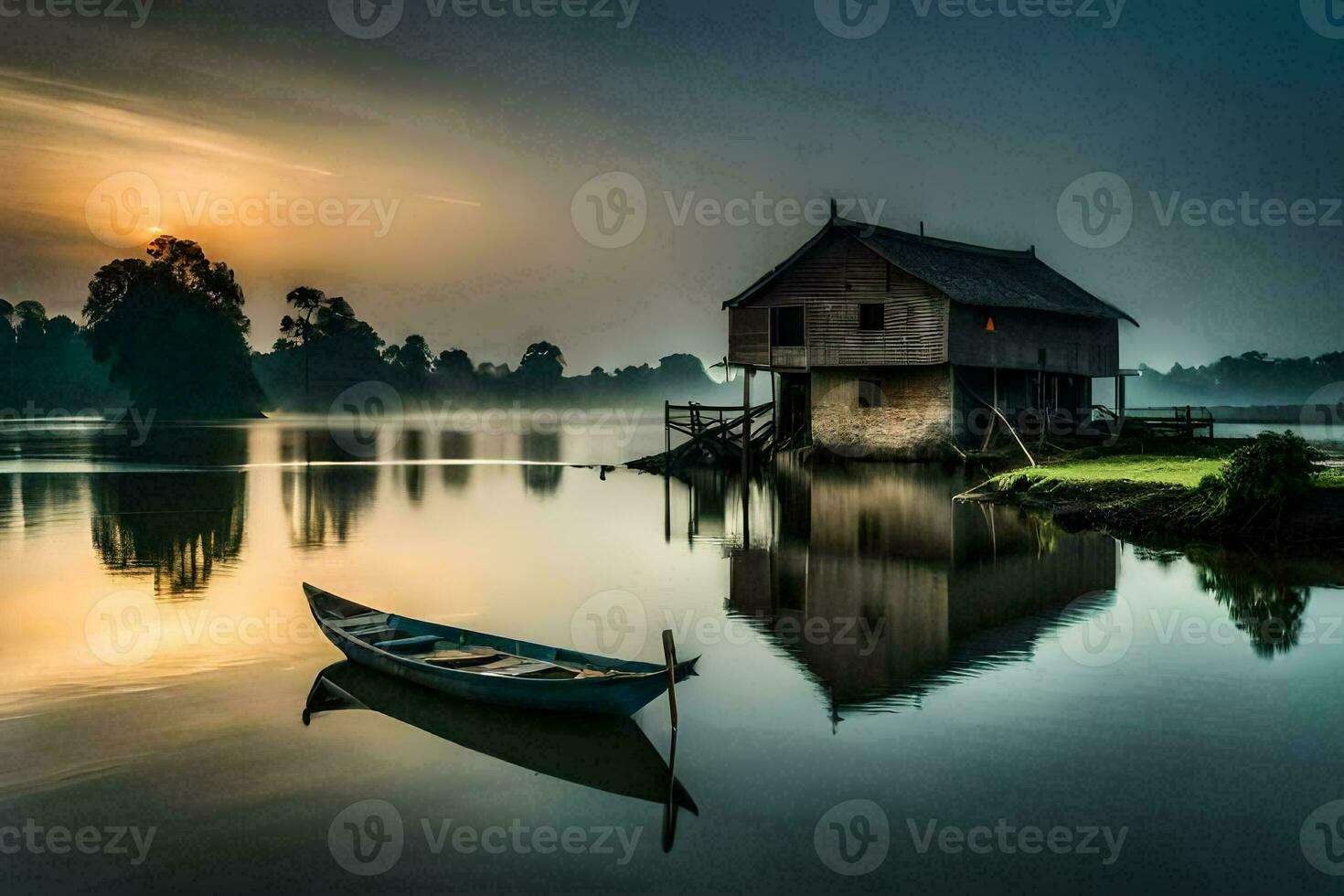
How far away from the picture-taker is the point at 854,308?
136 feet

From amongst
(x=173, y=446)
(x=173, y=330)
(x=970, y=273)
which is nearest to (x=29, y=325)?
(x=173, y=330)

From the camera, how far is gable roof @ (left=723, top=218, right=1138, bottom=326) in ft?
133

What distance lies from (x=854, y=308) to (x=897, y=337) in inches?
82.3

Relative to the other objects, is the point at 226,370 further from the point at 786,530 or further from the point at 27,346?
the point at 786,530

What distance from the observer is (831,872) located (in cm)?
781

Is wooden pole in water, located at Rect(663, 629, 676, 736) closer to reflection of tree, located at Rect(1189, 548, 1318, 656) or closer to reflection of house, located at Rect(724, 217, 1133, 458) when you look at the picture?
reflection of tree, located at Rect(1189, 548, 1318, 656)

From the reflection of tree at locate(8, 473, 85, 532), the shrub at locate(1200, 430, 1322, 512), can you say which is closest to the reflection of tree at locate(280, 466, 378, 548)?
the reflection of tree at locate(8, 473, 85, 532)

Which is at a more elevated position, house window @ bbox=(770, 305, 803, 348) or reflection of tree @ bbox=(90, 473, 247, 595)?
house window @ bbox=(770, 305, 803, 348)

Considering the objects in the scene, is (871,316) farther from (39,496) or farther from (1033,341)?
(39,496)

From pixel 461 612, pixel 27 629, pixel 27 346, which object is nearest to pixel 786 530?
pixel 461 612

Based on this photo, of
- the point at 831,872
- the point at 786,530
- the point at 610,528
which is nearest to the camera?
the point at 831,872

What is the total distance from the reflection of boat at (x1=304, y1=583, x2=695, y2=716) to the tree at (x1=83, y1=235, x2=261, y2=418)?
123m

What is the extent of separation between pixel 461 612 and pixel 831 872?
10.6 metres

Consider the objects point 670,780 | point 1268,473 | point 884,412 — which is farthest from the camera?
point 884,412
